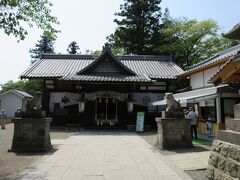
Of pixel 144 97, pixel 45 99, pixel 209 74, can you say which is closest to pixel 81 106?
pixel 45 99

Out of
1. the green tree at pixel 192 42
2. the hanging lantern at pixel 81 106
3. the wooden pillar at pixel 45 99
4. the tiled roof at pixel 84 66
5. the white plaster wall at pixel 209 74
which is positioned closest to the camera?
the white plaster wall at pixel 209 74

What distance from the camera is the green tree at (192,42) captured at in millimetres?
31906

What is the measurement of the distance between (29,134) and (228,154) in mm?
7794

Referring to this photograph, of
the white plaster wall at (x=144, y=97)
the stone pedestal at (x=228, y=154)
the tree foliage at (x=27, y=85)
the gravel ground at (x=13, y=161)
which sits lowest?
the gravel ground at (x=13, y=161)

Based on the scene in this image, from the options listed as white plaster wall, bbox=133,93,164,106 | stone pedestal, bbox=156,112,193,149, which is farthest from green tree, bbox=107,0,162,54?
stone pedestal, bbox=156,112,193,149

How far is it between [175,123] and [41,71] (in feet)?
49.7

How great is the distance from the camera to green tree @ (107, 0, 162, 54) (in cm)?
3706

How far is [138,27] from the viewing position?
38031 mm

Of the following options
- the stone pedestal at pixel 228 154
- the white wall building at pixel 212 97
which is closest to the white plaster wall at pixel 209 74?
the white wall building at pixel 212 97

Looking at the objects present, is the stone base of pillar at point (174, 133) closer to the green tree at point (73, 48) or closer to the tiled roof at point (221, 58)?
the tiled roof at point (221, 58)

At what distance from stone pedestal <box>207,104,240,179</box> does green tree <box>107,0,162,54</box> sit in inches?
1195

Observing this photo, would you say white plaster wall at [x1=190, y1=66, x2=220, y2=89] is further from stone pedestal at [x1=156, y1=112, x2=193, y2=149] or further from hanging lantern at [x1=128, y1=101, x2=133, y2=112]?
stone pedestal at [x1=156, y1=112, x2=193, y2=149]

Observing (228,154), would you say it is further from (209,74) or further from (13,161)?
(209,74)

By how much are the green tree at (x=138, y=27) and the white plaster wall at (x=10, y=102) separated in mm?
14496
